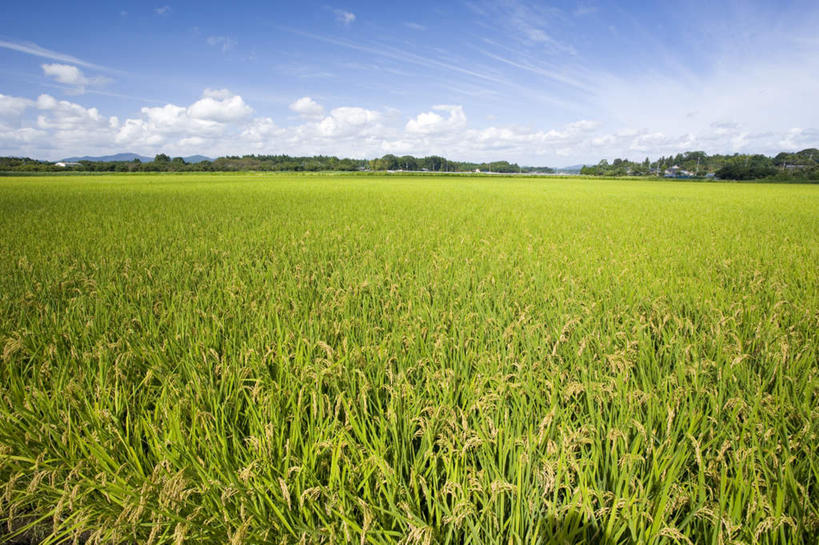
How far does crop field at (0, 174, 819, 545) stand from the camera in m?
1.50

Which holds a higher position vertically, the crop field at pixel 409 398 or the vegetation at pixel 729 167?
the vegetation at pixel 729 167

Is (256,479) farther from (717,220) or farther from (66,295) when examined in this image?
(717,220)

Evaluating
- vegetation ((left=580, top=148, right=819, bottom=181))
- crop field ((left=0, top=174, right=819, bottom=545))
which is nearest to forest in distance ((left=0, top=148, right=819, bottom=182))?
vegetation ((left=580, top=148, right=819, bottom=181))

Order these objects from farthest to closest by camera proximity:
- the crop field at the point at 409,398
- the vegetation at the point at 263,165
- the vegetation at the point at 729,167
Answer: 1. the vegetation at the point at 263,165
2. the vegetation at the point at 729,167
3. the crop field at the point at 409,398

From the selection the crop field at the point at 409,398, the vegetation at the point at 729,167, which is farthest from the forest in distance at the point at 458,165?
the crop field at the point at 409,398

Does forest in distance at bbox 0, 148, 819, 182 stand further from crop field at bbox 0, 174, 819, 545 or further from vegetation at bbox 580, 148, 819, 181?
crop field at bbox 0, 174, 819, 545

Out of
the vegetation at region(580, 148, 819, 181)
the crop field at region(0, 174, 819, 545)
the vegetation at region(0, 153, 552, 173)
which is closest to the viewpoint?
the crop field at region(0, 174, 819, 545)

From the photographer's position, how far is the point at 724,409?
2.15 m

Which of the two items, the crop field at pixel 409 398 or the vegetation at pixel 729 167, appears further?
the vegetation at pixel 729 167

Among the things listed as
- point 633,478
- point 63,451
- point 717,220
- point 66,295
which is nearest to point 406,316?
point 633,478

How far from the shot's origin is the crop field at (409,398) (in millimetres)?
1498

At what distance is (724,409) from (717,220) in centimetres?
1296

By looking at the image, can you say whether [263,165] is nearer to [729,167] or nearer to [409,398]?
[729,167]

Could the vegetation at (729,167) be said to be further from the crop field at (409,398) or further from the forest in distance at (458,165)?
the crop field at (409,398)
